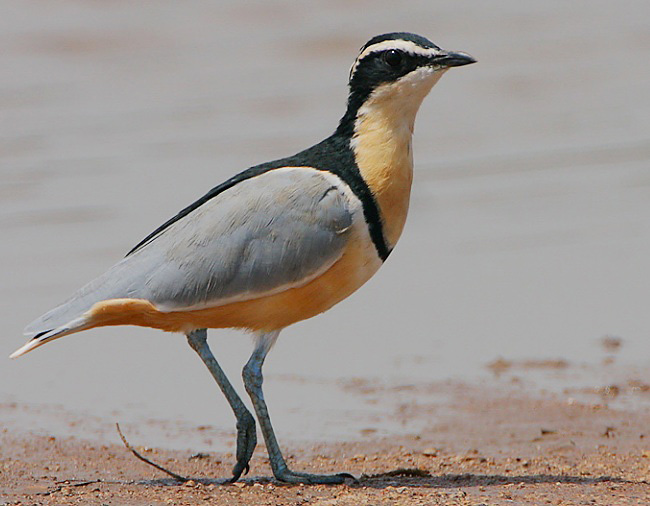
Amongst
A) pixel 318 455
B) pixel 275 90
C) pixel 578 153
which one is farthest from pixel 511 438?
pixel 275 90

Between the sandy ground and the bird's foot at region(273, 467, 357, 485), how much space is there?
0.06 m

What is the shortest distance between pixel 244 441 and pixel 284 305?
754 millimetres

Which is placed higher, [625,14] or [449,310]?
[625,14]

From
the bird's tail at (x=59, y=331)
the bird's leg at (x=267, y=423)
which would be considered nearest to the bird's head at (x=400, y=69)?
the bird's leg at (x=267, y=423)

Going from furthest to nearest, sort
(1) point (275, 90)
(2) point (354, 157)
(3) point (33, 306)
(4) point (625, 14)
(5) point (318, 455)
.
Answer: (4) point (625, 14) → (1) point (275, 90) → (3) point (33, 306) → (5) point (318, 455) → (2) point (354, 157)

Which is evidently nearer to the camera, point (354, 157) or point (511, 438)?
point (354, 157)

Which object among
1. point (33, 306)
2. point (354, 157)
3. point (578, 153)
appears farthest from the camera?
point (578, 153)

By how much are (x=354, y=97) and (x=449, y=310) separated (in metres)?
3.59

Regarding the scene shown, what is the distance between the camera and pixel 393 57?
7.66 m

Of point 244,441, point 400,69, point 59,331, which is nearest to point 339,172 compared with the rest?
point 400,69

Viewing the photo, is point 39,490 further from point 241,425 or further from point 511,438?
point 511,438

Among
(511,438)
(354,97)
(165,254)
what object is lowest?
(511,438)

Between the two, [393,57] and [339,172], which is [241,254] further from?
[393,57]

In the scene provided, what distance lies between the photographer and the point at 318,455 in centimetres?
846
